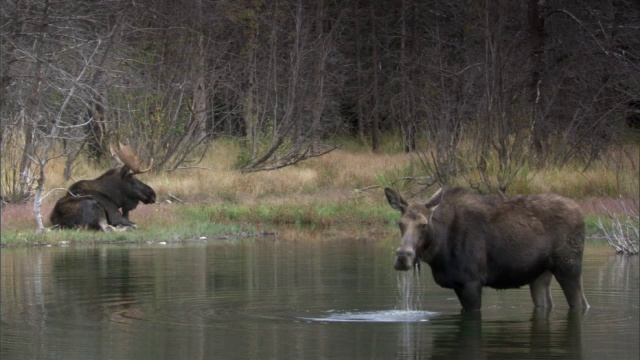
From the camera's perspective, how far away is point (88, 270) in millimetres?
18844

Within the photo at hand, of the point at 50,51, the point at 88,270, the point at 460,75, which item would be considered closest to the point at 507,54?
the point at 460,75

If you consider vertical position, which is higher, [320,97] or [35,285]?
[320,97]

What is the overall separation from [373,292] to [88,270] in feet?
16.7

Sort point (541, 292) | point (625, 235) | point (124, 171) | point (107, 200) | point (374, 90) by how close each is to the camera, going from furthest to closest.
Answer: point (374, 90) < point (124, 171) < point (107, 200) < point (625, 235) < point (541, 292)

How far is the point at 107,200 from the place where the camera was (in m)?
25.9

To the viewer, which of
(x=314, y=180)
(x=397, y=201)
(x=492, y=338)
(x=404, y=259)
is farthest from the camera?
(x=314, y=180)

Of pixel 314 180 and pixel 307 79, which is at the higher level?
pixel 307 79

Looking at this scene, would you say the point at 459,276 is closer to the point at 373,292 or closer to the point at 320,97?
the point at 373,292

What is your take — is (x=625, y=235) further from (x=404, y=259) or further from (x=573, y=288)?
(x=404, y=259)

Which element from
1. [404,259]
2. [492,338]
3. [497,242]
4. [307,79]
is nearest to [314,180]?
→ [307,79]

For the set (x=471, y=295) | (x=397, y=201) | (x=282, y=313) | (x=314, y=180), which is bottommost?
(x=282, y=313)

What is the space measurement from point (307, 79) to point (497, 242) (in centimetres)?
2796

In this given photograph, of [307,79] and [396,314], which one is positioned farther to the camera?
[307,79]

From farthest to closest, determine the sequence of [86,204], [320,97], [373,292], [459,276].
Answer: [320,97] → [86,204] → [373,292] → [459,276]
